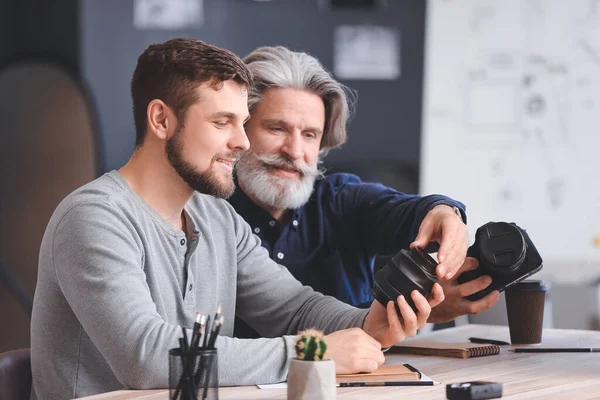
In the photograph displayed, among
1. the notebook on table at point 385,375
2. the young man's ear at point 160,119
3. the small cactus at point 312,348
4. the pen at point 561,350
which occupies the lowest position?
the pen at point 561,350

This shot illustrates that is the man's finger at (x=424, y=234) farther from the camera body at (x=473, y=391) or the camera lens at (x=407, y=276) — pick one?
the camera body at (x=473, y=391)

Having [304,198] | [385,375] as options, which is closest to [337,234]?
[304,198]

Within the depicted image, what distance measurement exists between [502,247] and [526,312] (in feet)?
1.05

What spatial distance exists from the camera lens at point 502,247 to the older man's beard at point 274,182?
2.11 ft

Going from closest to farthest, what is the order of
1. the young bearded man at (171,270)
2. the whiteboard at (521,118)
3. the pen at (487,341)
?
the young bearded man at (171,270), the pen at (487,341), the whiteboard at (521,118)

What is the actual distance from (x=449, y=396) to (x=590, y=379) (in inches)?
16.2

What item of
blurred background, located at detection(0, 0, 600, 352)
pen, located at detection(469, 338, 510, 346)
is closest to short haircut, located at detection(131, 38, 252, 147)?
pen, located at detection(469, 338, 510, 346)

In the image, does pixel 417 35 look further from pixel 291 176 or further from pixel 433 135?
pixel 291 176

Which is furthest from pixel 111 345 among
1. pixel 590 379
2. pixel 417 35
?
pixel 417 35

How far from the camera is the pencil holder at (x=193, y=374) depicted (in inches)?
53.3

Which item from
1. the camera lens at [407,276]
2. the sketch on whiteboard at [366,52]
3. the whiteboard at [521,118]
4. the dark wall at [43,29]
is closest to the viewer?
the camera lens at [407,276]

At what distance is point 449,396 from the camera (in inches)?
59.1

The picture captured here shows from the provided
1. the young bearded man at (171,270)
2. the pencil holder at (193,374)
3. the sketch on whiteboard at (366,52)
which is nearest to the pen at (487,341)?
the young bearded man at (171,270)

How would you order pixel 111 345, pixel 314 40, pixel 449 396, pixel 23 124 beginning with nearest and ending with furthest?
pixel 449 396, pixel 111 345, pixel 23 124, pixel 314 40
